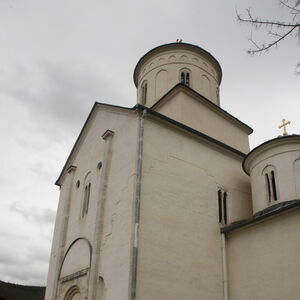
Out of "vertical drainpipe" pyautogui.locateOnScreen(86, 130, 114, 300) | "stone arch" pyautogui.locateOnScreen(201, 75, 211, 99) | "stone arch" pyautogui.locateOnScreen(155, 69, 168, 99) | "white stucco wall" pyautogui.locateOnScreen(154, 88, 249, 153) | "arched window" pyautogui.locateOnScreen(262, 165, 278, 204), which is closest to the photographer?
"vertical drainpipe" pyautogui.locateOnScreen(86, 130, 114, 300)

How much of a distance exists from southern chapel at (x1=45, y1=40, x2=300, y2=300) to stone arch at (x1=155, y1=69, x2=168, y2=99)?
1.86m

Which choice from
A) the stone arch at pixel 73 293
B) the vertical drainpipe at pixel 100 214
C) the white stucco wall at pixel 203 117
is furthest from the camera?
the white stucco wall at pixel 203 117

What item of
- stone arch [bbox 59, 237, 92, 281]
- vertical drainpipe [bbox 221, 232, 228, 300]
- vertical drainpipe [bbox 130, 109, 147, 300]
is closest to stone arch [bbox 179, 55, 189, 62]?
vertical drainpipe [bbox 130, 109, 147, 300]

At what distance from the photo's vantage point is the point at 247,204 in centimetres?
1390

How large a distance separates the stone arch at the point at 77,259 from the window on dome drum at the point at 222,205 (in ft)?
15.3

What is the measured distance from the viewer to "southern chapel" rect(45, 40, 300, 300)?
1002 centimetres

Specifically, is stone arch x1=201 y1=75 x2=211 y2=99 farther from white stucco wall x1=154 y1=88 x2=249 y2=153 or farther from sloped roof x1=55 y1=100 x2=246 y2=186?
sloped roof x1=55 y1=100 x2=246 y2=186

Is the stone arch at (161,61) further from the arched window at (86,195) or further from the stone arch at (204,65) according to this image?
the arched window at (86,195)

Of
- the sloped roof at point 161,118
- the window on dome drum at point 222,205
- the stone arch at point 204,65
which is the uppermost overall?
the stone arch at point 204,65

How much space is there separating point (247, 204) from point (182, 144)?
379 centimetres

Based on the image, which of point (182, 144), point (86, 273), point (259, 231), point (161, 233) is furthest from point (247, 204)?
point (86, 273)

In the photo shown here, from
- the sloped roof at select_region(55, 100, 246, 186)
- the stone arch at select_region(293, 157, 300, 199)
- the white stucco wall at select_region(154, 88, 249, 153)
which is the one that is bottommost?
the stone arch at select_region(293, 157, 300, 199)

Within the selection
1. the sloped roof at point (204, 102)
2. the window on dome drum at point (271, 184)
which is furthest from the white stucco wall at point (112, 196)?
the window on dome drum at point (271, 184)

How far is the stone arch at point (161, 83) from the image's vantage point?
17344mm
